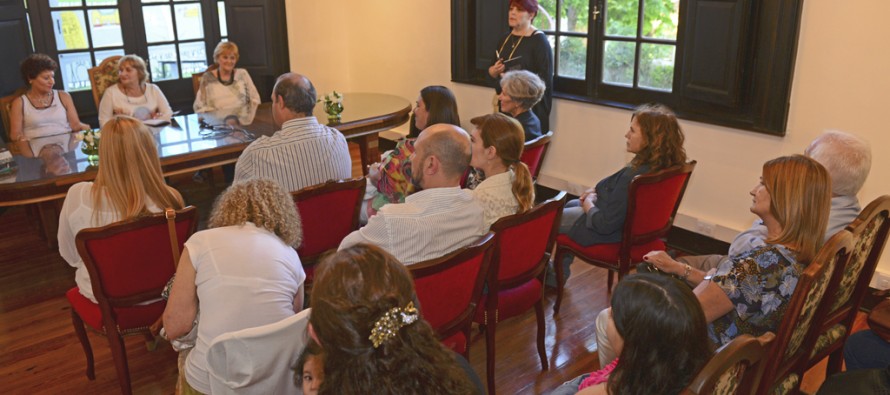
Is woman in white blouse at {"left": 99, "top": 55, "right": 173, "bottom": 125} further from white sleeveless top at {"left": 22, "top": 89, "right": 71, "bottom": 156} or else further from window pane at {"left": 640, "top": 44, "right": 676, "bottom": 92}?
window pane at {"left": 640, "top": 44, "right": 676, "bottom": 92}

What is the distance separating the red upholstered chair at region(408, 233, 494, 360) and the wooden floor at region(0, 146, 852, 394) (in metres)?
0.64

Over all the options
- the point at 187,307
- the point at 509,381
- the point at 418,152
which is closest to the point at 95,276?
the point at 187,307

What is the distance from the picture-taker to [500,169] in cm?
296

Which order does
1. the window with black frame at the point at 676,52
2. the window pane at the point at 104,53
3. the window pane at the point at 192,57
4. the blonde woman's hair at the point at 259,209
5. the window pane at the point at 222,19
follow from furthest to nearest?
1. the window pane at the point at 222,19
2. the window pane at the point at 192,57
3. the window pane at the point at 104,53
4. the window with black frame at the point at 676,52
5. the blonde woman's hair at the point at 259,209

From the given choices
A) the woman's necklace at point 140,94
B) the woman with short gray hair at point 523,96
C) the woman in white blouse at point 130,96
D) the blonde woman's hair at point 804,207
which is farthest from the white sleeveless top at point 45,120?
the blonde woman's hair at point 804,207

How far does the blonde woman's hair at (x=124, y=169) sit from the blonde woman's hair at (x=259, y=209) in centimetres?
64

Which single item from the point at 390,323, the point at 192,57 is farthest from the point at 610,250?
the point at 192,57

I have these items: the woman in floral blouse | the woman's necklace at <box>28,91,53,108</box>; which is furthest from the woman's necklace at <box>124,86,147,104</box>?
the woman in floral blouse

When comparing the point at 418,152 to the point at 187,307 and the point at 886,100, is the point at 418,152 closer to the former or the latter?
the point at 187,307

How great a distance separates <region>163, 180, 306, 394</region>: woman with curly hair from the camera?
83.6 inches

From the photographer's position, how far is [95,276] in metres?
2.64

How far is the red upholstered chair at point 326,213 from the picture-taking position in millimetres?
3004

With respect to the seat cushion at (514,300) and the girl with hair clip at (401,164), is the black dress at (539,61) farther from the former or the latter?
the seat cushion at (514,300)

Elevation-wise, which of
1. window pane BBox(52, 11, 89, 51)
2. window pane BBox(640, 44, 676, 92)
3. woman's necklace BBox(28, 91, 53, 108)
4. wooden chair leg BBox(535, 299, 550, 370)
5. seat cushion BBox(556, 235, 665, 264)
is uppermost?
window pane BBox(52, 11, 89, 51)
